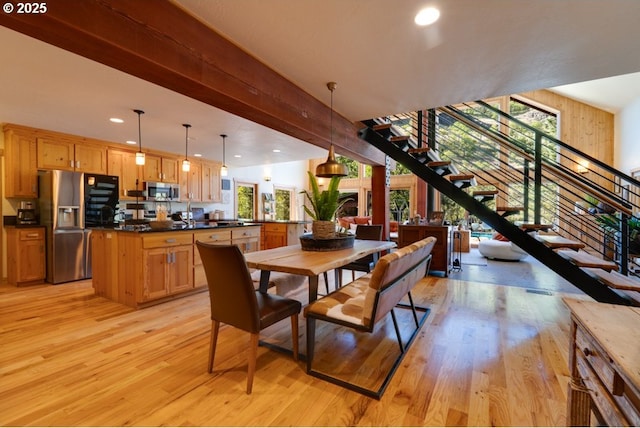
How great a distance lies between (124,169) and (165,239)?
280 cm

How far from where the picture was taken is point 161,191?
18.2ft

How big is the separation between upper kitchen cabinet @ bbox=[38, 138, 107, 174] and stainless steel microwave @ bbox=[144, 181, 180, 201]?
72cm

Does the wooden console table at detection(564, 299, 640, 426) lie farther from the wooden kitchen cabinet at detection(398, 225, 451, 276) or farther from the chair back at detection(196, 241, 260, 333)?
the wooden kitchen cabinet at detection(398, 225, 451, 276)

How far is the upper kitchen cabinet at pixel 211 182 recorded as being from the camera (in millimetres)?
6638

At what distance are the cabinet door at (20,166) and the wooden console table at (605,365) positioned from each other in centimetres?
612

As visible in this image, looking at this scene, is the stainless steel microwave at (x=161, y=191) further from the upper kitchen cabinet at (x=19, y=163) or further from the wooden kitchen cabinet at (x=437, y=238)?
the wooden kitchen cabinet at (x=437, y=238)

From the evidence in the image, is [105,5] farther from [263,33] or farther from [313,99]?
[313,99]

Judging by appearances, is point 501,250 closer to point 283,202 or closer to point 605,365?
point 605,365

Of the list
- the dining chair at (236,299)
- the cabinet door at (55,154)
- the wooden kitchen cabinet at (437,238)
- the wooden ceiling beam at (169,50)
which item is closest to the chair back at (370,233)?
the wooden kitchen cabinet at (437,238)

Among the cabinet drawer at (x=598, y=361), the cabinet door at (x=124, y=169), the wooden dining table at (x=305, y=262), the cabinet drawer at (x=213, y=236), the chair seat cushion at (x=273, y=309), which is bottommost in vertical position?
the chair seat cushion at (x=273, y=309)

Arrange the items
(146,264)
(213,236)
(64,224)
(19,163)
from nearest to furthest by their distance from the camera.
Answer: (146,264), (213,236), (19,163), (64,224)

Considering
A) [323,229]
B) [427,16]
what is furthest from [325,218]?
[427,16]

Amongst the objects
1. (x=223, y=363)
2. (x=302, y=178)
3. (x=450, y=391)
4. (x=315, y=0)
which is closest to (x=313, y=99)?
(x=315, y=0)

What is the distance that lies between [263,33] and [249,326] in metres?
2.01
